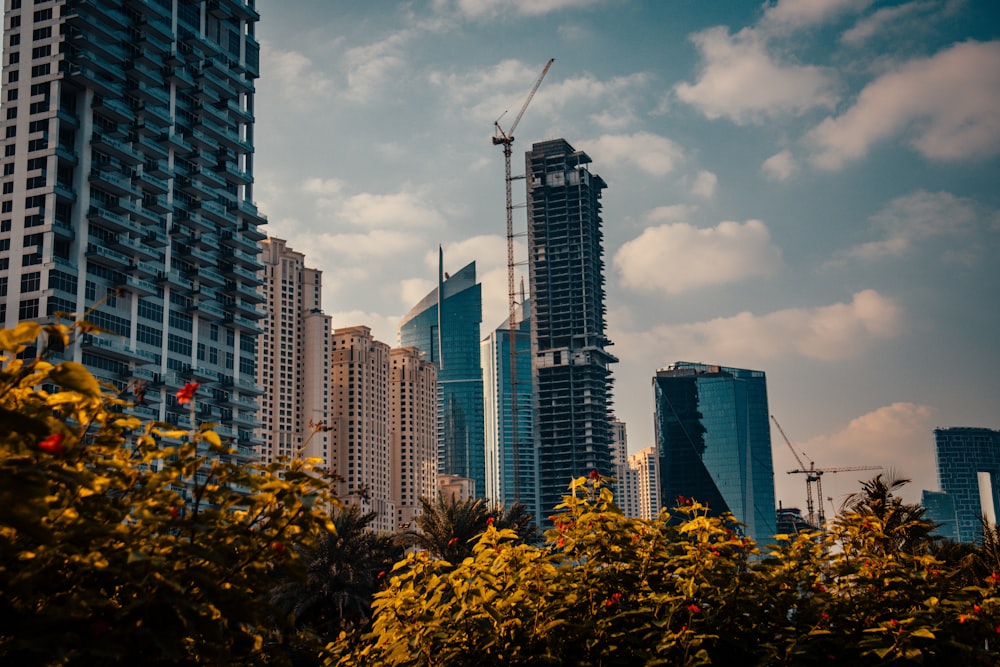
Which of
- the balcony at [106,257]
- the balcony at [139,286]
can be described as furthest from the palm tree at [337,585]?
the balcony at [139,286]

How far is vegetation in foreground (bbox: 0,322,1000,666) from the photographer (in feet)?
15.3

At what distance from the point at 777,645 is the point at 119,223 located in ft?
335

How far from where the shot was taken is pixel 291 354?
625 feet

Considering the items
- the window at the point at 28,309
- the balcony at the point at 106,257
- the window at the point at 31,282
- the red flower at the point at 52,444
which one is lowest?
the red flower at the point at 52,444

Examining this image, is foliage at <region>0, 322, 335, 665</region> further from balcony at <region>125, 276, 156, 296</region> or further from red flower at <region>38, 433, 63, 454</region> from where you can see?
balcony at <region>125, 276, 156, 296</region>

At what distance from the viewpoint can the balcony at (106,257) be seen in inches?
3814

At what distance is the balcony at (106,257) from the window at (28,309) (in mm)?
7201

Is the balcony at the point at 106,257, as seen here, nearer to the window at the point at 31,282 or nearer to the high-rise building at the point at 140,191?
the high-rise building at the point at 140,191

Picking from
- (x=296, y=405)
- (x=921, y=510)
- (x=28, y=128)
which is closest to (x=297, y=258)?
(x=296, y=405)

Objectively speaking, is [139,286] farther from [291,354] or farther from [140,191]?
[291,354]

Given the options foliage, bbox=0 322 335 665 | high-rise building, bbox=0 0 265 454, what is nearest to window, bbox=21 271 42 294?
high-rise building, bbox=0 0 265 454

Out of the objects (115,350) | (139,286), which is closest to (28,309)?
(115,350)

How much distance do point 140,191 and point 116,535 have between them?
10749 cm

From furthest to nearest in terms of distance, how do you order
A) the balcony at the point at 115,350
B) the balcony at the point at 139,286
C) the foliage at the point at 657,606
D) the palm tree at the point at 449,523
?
the balcony at the point at 139,286 < the balcony at the point at 115,350 < the palm tree at the point at 449,523 < the foliage at the point at 657,606
